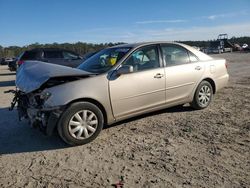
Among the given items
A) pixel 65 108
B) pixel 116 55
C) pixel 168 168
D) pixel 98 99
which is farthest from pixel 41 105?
pixel 168 168

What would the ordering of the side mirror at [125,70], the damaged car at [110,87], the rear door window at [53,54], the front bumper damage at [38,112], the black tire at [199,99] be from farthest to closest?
the rear door window at [53,54]
the black tire at [199,99]
the side mirror at [125,70]
the damaged car at [110,87]
the front bumper damage at [38,112]

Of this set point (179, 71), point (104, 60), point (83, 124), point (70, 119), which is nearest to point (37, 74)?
point (70, 119)

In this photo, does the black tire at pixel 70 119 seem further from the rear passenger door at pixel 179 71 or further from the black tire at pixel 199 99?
the black tire at pixel 199 99

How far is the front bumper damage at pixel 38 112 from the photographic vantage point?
4988 millimetres

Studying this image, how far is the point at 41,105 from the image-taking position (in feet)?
17.0

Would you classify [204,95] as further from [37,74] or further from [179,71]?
[37,74]

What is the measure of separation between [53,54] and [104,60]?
10.1 meters

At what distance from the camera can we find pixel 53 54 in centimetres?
1584

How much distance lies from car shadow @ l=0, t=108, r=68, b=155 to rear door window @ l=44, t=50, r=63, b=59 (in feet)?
30.2

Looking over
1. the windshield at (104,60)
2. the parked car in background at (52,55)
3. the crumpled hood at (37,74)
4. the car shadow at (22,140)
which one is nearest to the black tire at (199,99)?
the windshield at (104,60)

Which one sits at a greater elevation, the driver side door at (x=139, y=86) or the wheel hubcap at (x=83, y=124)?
the driver side door at (x=139, y=86)

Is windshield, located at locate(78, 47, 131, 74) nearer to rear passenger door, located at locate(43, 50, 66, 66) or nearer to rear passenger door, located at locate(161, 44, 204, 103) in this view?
rear passenger door, located at locate(161, 44, 204, 103)

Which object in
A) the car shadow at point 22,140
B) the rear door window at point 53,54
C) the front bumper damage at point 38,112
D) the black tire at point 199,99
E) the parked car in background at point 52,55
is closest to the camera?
the front bumper damage at point 38,112

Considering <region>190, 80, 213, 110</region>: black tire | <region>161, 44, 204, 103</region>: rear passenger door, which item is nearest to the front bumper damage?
<region>161, 44, 204, 103</region>: rear passenger door
